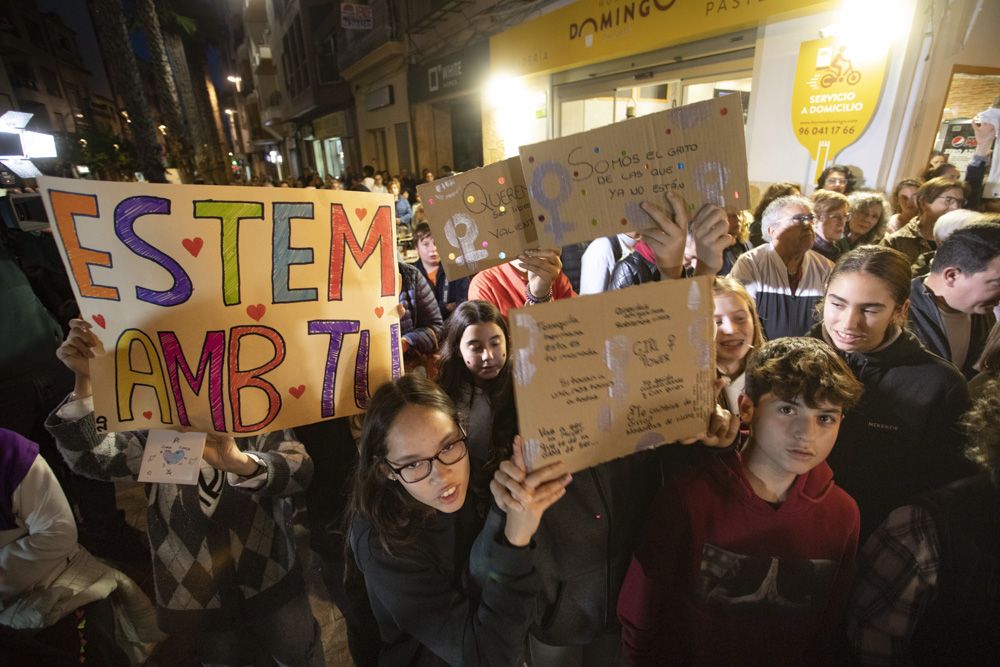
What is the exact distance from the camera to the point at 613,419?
3.88ft

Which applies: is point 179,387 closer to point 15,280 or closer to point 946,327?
point 15,280

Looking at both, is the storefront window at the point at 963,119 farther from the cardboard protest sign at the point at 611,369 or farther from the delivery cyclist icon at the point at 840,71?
the cardboard protest sign at the point at 611,369

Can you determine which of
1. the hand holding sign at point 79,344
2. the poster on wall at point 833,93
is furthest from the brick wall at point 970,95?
the hand holding sign at point 79,344

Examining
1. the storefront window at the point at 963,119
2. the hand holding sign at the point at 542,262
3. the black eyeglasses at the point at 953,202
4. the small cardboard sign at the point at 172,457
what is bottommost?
the small cardboard sign at the point at 172,457

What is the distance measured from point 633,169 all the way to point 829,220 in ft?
9.95

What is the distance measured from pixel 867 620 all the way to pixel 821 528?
0.34m

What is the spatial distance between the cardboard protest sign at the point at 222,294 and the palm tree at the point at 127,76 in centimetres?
1236

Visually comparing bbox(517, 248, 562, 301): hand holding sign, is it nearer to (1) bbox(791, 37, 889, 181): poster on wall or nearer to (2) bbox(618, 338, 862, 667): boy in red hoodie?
(2) bbox(618, 338, 862, 667): boy in red hoodie

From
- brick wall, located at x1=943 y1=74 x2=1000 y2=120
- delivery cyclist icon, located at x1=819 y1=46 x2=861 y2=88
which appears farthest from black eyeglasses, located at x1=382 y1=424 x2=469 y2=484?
brick wall, located at x1=943 y1=74 x2=1000 y2=120

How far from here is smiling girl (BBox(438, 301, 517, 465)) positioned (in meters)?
2.20

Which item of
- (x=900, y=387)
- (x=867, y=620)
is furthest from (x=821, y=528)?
(x=900, y=387)

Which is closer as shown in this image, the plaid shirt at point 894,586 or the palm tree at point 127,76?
the plaid shirt at point 894,586

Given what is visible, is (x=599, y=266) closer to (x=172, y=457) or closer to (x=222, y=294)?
(x=222, y=294)

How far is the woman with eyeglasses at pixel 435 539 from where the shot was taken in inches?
46.5
